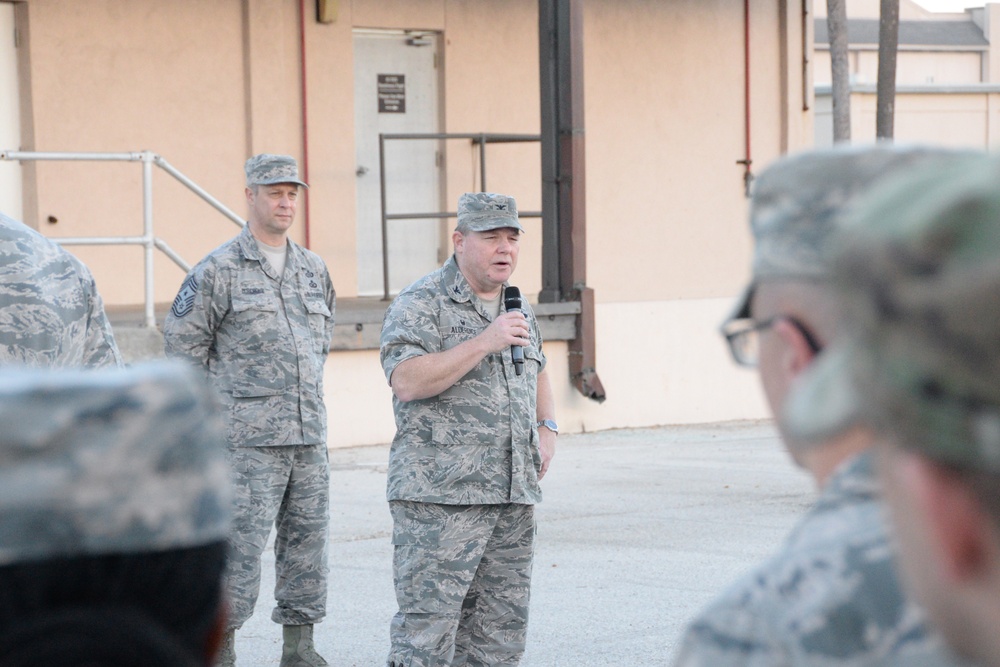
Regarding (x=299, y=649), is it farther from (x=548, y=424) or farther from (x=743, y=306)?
(x=743, y=306)

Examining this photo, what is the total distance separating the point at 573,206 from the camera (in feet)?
42.3

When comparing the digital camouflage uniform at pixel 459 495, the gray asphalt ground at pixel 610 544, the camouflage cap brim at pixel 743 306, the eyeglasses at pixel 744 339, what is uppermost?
the camouflage cap brim at pixel 743 306

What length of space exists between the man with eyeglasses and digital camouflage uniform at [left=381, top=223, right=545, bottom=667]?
3189 mm

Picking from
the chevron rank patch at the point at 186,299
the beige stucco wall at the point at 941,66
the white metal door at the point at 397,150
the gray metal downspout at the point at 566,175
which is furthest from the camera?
the beige stucco wall at the point at 941,66

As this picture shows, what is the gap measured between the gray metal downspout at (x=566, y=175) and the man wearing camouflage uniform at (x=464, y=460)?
771 cm

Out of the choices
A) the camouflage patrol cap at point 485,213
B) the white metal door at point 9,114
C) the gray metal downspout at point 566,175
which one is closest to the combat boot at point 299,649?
the camouflage patrol cap at point 485,213

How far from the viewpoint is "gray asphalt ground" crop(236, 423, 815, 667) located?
6.25 m

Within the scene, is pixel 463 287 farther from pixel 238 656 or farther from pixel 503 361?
pixel 238 656

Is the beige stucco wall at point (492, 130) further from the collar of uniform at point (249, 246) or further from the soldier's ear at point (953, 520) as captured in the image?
the soldier's ear at point (953, 520)

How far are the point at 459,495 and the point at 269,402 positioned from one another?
4.69 ft

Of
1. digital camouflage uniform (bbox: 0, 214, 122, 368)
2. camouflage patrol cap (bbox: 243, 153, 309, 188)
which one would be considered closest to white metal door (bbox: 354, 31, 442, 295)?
camouflage patrol cap (bbox: 243, 153, 309, 188)

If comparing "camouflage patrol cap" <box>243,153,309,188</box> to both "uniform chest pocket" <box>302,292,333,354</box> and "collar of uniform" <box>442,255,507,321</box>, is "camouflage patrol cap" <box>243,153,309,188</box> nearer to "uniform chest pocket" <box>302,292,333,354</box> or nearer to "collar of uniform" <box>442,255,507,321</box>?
"uniform chest pocket" <box>302,292,333,354</box>

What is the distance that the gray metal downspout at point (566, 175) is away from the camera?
42.0 ft

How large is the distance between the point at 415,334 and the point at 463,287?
26 cm
